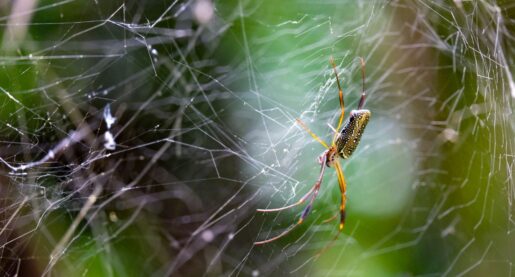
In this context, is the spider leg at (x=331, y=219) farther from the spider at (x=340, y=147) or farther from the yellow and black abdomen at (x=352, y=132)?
the yellow and black abdomen at (x=352, y=132)

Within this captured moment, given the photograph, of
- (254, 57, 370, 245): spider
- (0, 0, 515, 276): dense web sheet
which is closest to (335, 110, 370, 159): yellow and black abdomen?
(254, 57, 370, 245): spider

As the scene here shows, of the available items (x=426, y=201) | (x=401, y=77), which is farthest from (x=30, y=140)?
(x=426, y=201)

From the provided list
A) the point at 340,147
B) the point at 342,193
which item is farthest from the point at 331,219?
the point at 340,147

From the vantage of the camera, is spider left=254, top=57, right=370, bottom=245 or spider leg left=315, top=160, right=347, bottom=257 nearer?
spider left=254, top=57, right=370, bottom=245

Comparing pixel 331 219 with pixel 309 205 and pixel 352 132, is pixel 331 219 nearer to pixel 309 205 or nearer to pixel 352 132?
pixel 309 205

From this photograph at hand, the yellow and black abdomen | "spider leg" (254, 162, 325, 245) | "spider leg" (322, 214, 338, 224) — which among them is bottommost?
"spider leg" (322, 214, 338, 224)

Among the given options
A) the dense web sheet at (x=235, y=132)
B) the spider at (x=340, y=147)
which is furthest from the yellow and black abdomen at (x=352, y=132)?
the dense web sheet at (x=235, y=132)

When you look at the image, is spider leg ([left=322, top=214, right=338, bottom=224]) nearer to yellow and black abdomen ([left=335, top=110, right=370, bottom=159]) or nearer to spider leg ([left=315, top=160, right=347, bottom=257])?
spider leg ([left=315, top=160, right=347, bottom=257])
